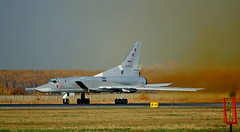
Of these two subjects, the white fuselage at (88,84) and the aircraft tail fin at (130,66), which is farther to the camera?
the aircraft tail fin at (130,66)

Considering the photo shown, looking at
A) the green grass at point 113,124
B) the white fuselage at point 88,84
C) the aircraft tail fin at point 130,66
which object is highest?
the aircraft tail fin at point 130,66

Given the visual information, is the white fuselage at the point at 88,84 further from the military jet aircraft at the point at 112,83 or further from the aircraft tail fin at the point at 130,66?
the aircraft tail fin at the point at 130,66

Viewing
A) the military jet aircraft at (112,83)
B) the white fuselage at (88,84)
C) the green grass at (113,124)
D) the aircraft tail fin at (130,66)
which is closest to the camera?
the green grass at (113,124)

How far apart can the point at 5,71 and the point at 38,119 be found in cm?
7776

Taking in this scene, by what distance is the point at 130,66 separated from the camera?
241 feet

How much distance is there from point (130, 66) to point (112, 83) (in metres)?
5.07

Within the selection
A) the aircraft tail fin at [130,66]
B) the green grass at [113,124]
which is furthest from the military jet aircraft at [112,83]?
the green grass at [113,124]

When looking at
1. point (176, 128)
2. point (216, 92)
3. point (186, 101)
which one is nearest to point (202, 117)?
point (176, 128)

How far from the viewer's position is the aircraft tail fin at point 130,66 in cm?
7262

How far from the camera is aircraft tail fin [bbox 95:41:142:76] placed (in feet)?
238

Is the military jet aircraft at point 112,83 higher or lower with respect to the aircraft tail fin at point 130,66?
lower

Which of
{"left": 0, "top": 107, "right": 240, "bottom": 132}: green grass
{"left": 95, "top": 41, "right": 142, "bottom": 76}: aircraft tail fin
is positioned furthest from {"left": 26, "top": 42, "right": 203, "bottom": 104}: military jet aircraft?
{"left": 0, "top": 107, "right": 240, "bottom": 132}: green grass

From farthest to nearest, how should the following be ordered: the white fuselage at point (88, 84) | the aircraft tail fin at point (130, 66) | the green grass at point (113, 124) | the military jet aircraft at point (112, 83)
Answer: the aircraft tail fin at point (130, 66)
the military jet aircraft at point (112, 83)
the white fuselage at point (88, 84)
the green grass at point (113, 124)

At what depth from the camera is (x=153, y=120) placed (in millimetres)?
37656
